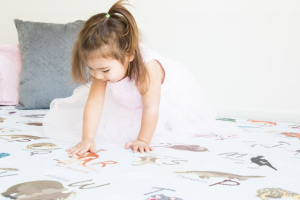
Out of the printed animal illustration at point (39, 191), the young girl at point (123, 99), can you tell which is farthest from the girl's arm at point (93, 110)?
the printed animal illustration at point (39, 191)

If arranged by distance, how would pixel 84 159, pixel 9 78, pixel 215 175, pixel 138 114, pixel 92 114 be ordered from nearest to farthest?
pixel 215 175
pixel 84 159
pixel 92 114
pixel 138 114
pixel 9 78

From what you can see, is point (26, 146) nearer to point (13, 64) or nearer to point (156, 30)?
point (13, 64)

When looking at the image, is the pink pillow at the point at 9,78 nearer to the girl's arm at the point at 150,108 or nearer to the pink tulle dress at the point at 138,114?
the pink tulle dress at the point at 138,114

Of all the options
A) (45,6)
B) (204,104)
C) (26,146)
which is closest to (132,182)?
(26,146)

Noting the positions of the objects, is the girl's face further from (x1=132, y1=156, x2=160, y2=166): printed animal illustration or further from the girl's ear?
(x1=132, y1=156, x2=160, y2=166): printed animal illustration

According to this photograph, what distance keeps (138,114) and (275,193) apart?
0.64 metres

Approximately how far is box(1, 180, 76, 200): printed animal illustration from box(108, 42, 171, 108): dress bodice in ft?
1.75

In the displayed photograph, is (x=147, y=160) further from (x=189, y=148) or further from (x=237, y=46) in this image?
(x=237, y=46)

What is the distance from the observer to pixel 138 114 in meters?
1.26

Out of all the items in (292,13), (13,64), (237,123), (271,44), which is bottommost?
(237,123)

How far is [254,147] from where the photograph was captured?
3.68 feet

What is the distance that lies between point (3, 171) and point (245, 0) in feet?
4.97

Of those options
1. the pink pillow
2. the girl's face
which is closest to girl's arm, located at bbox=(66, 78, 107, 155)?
the girl's face

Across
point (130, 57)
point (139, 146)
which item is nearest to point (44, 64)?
point (130, 57)
